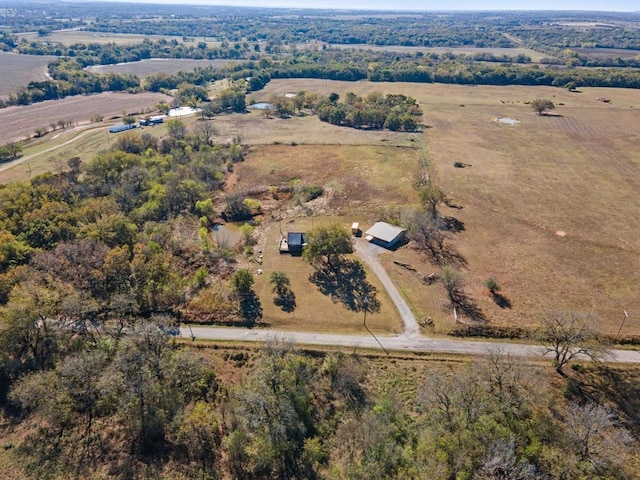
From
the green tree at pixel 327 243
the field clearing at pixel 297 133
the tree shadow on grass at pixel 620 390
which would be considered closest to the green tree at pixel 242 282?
the green tree at pixel 327 243

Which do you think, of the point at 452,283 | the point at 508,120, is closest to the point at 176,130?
the point at 452,283

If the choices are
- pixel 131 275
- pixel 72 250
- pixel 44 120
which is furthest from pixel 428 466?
pixel 44 120

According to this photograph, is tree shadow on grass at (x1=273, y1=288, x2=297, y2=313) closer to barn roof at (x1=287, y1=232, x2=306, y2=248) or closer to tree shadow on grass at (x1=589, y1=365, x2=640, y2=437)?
barn roof at (x1=287, y1=232, x2=306, y2=248)

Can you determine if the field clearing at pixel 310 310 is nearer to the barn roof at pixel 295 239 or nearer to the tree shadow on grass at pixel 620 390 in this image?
the barn roof at pixel 295 239

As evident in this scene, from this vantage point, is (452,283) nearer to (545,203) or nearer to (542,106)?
(545,203)

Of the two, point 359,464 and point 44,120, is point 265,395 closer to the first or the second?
point 359,464

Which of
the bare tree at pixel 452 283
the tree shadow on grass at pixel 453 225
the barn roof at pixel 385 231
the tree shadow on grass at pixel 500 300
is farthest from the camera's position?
the tree shadow on grass at pixel 453 225
